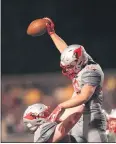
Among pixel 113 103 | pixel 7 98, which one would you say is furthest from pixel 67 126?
pixel 7 98

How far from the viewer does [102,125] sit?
2.94m

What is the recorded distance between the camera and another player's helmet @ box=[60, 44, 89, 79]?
2.92m

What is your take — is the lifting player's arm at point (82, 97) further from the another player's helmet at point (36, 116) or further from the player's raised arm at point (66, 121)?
the another player's helmet at point (36, 116)

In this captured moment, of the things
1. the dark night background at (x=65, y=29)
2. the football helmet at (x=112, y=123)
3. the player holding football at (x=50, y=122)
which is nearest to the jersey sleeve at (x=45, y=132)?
the player holding football at (x=50, y=122)

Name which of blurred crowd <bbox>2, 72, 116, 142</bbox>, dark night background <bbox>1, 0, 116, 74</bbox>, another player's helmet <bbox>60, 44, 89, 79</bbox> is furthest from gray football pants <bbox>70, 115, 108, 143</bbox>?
dark night background <bbox>1, 0, 116, 74</bbox>

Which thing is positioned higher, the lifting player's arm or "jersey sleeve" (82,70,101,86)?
"jersey sleeve" (82,70,101,86)

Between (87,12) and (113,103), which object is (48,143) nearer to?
(113,103)

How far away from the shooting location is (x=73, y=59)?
9.57 feet

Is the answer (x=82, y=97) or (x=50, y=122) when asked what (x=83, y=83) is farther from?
(x=50, y=122)

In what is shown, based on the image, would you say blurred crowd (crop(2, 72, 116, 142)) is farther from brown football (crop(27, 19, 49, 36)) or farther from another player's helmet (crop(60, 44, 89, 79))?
another player's helmet (crop(60, 44, 89, 79))

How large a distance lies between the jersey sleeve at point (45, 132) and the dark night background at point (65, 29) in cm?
385

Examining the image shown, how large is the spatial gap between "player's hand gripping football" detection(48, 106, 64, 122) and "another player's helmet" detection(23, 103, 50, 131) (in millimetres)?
55

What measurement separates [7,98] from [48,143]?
10.8 feet

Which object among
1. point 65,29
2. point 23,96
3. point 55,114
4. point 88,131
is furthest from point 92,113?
point 65,29
